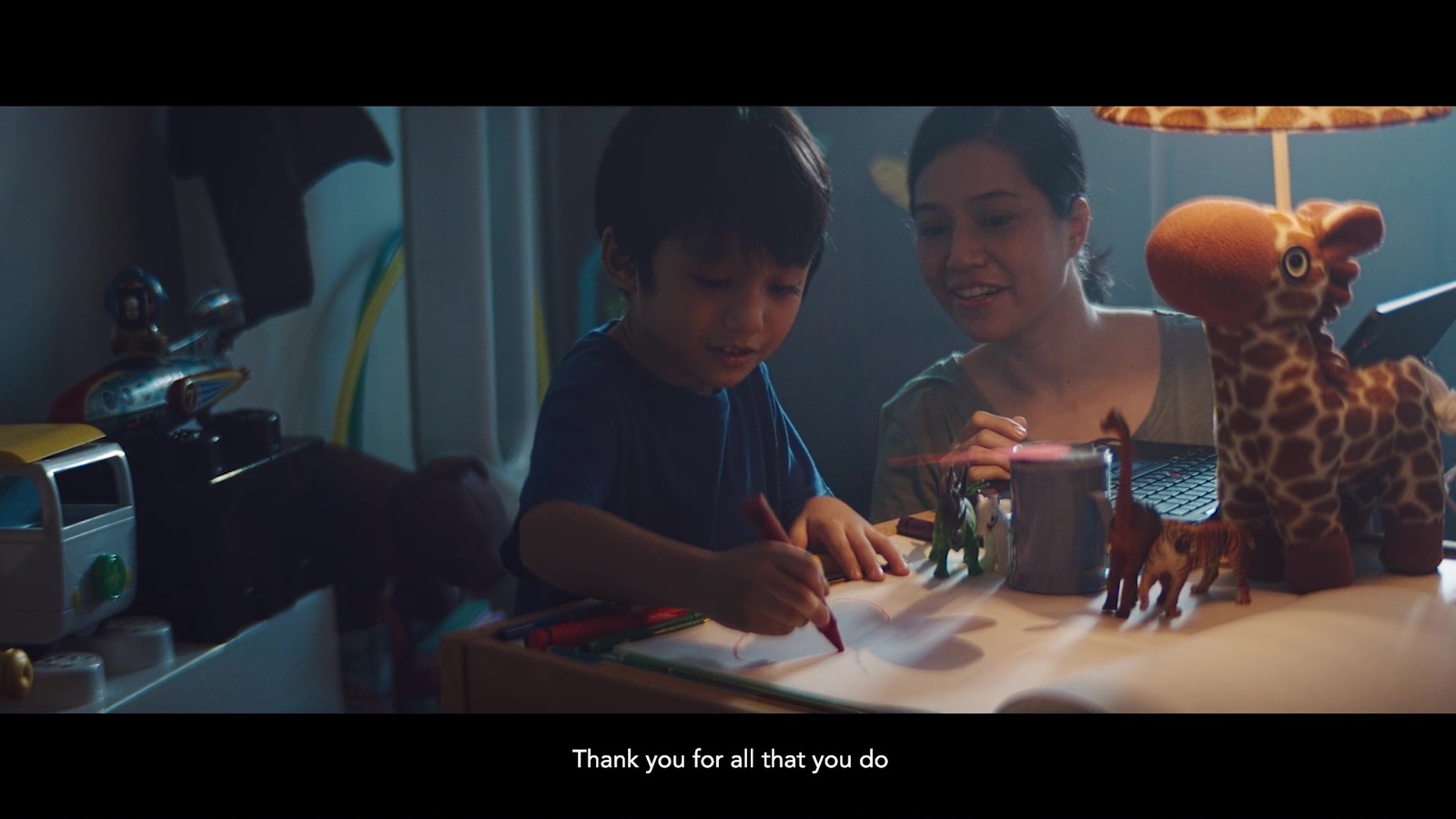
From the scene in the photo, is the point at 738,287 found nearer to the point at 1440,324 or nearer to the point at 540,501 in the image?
the point at 540,501

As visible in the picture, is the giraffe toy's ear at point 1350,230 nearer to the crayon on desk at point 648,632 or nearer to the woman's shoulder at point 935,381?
the crayon on desk at point 648,632

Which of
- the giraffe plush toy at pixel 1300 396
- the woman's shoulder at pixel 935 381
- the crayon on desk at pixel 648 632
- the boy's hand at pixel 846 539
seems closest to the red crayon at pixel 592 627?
the crayon on desk at pixel 648 632

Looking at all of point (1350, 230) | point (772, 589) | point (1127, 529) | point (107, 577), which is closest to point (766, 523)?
point (772, 589)

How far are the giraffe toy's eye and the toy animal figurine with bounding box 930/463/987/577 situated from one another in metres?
0.19

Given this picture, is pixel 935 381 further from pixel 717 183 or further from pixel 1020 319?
pixel 717 183

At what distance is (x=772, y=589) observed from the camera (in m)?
0.45

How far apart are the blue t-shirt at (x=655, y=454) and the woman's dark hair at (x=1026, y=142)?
0.25 m

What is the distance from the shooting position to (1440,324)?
580mm

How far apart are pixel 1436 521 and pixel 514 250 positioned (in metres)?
0.66

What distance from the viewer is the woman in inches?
33.0

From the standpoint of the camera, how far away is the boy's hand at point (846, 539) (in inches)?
23.5

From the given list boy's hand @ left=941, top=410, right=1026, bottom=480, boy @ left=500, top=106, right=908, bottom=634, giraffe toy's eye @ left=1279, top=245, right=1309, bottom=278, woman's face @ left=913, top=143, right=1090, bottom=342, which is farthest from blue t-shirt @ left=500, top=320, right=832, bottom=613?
giraffe toy's eye @ left=1279, top=245, right=1309, bottom=278

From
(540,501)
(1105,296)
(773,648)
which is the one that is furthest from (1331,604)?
(1105,296)

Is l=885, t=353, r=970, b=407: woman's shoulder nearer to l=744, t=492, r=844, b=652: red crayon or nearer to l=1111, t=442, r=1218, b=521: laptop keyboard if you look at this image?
l=1111, t=442, r=1218, b=521: laptop keyboard
